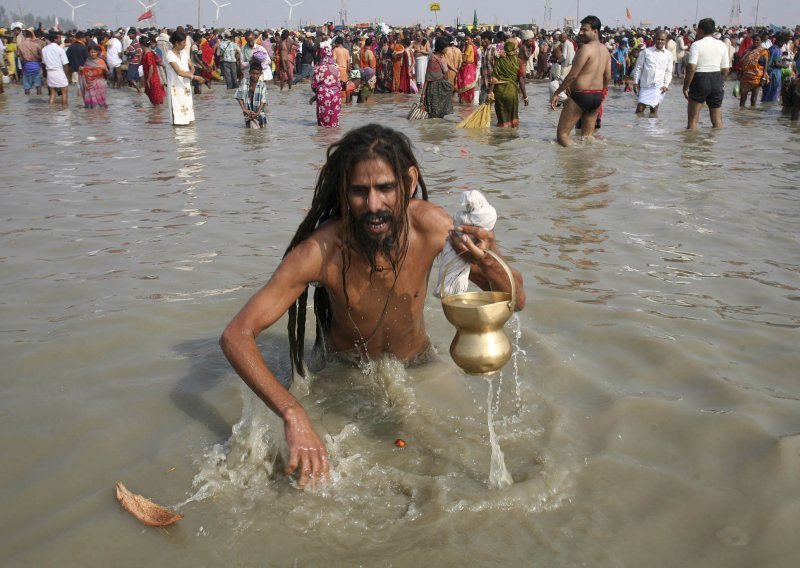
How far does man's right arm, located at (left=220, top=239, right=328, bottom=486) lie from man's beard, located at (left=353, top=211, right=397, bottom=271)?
0.31 meters

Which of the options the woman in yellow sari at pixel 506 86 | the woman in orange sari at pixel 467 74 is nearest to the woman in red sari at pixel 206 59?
the woman in orange sari at pixel 467 74

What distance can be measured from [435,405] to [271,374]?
3.54 feet

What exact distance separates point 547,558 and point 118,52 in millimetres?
26012

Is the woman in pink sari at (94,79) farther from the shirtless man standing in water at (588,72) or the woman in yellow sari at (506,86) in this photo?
the shirtless man standing in water at (588,72)

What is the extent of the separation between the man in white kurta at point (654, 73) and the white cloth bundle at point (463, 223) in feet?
42.6

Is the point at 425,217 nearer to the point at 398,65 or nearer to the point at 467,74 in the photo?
the point at 467,74

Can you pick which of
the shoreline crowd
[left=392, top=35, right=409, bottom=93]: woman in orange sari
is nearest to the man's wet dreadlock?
the shoreline crowd

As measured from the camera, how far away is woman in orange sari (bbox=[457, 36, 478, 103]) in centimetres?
1725

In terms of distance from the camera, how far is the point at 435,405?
11.6ft

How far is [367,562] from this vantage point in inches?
94.7

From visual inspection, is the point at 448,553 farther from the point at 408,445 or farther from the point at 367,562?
the point at 408,445

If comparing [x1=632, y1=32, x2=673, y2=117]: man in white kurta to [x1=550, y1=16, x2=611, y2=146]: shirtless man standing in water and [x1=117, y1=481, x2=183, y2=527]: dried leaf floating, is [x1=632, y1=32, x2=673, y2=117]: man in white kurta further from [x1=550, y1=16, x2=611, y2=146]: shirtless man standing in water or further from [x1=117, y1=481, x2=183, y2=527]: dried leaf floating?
[x1=117, y1=481, x2=183, y2=527]: dried leaf floating

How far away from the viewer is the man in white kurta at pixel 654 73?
14.1 meters

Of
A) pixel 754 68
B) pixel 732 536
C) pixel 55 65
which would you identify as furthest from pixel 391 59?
A: pixel 732 536
